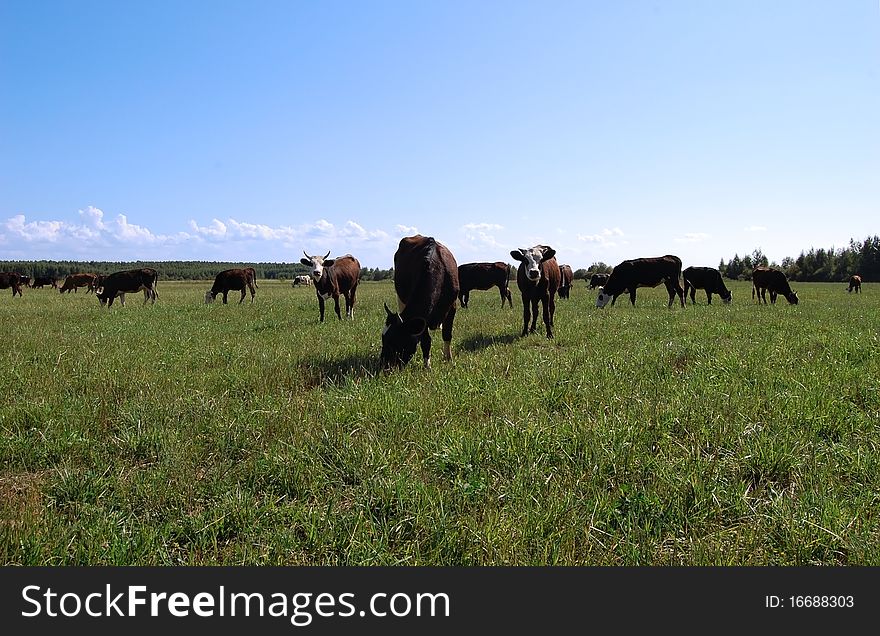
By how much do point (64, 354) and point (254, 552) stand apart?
811cm

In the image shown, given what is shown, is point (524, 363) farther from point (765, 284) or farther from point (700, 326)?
point (765, 284)

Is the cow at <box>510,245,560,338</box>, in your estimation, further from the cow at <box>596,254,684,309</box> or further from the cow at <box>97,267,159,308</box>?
the cow at <box>97,267,159,308</box>

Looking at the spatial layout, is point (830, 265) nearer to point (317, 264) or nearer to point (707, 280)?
point (707, 280)

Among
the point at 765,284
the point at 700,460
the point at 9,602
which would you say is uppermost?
the point at 765,284

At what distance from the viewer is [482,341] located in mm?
10750

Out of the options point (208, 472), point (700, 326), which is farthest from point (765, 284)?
point (208, 472)

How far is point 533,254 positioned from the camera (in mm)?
11555

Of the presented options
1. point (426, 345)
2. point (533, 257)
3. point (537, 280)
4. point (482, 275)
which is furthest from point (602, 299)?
point (426, 345)

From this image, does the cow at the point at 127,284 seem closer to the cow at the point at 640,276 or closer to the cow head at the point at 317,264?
the cow head at the point at 317,264

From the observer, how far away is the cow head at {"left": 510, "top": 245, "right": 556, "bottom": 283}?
10.9 m

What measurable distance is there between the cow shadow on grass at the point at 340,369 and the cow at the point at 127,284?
20813mm

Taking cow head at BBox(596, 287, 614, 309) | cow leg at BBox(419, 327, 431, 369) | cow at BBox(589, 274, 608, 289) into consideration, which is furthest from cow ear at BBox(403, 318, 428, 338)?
cow at BBox(589, 274, 608, 289)

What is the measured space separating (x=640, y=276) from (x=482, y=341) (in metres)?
14.0

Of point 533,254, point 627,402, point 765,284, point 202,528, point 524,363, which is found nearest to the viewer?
point 202,528
